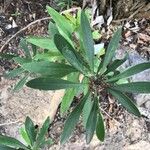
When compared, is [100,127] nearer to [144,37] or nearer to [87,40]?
[87,40]

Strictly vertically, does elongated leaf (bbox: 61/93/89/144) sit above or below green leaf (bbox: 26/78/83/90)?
below

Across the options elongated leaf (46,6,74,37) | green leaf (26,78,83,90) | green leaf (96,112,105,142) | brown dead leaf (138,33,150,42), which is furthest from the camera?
brown dead leaf (138,33,150,42)

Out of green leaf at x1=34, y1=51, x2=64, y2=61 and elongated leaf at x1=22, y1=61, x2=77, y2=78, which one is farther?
green leaf at x1=34, y1=51, x2=64, y2=61

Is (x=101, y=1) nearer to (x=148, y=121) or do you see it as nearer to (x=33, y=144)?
(x=148, y=121)

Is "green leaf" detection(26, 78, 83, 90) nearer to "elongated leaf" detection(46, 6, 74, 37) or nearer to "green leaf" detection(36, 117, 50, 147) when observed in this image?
"green leaf" detection(36, 117, 50, 147)

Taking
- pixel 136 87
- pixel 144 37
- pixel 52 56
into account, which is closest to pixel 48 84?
pixel 136 87

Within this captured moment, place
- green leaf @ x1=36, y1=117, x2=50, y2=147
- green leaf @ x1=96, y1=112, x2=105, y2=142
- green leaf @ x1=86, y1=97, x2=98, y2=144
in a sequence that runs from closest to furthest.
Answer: green leaf @ x1=86, y1=97, x2=98, y2=144, green leaf @ x1=96, y1=112, x2=105, y2=142, green leaf @ x1=36, y1=117, x2=50, y2=147

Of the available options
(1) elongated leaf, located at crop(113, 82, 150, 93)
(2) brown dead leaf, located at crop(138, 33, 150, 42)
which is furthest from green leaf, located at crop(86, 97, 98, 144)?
(2) brown dead leaf, located at crop(138, 33, 150, 42)
